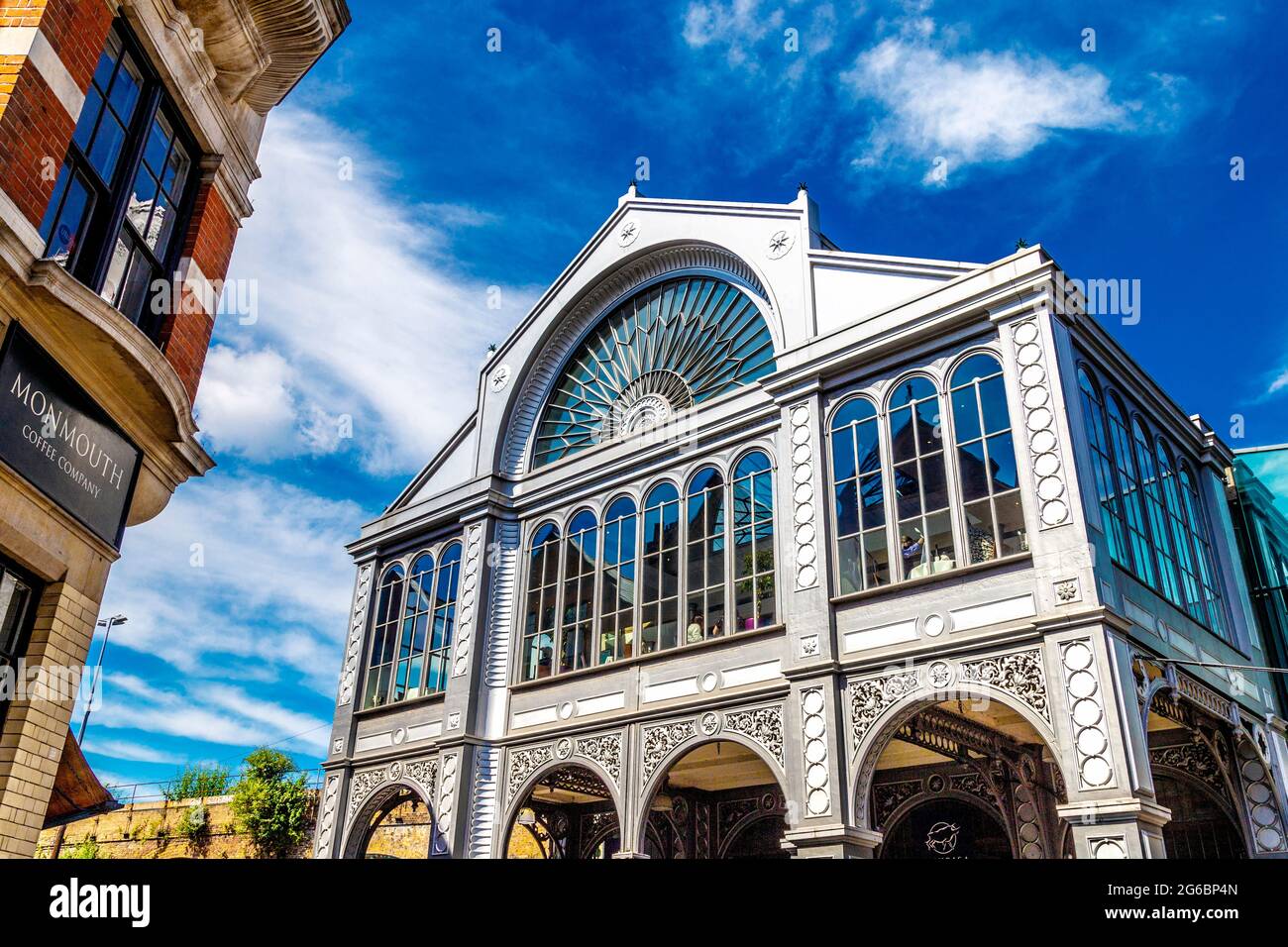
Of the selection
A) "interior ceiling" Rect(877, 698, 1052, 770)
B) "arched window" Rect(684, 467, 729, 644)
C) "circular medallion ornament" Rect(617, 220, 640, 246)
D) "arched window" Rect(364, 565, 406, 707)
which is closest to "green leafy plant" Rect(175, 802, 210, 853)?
"arched window" Rect(364, 565, 406, 707)

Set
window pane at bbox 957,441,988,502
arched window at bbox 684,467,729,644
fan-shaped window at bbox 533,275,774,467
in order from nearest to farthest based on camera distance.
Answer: window pane at bbox 957,441,988,502 → arched window at bbox 684,467,729,644 → fan-shaped window at bbox 533,275,774,467

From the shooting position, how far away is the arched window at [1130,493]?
13469mm

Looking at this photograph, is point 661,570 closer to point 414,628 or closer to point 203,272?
point 414,628

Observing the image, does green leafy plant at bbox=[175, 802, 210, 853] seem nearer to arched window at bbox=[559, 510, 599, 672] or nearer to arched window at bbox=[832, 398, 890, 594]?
arched window at bbox=[559, 510, 599, 672]

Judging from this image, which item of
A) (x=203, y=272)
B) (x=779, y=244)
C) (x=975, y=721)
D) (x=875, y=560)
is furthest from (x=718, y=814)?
(x=203, y=272)

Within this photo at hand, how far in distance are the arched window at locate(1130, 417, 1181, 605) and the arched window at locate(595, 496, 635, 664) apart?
829 centimetres

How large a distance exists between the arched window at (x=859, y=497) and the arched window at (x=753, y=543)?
1452 millimetres

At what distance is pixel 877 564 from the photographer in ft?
45.4

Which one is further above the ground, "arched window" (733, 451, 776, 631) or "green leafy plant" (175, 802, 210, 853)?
"arched window" (733, 451, 776, 631)

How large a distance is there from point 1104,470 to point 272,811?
30417mm

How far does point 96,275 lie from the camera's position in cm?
870

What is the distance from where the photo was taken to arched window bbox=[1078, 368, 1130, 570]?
504 inches
